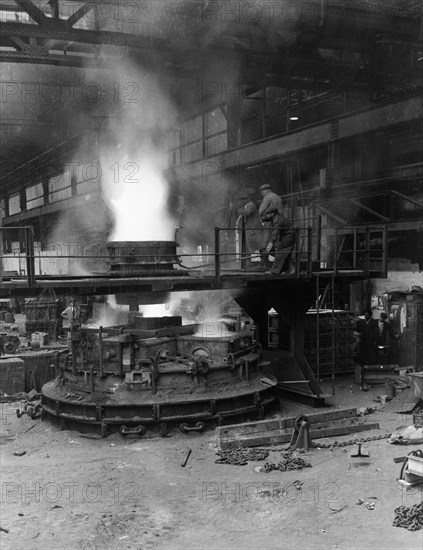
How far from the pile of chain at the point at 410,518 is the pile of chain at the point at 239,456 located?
1.92m

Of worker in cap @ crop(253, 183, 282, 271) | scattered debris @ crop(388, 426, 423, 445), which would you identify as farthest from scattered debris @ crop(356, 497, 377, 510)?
worker in cap @ crop(253, 183, 282, 271)

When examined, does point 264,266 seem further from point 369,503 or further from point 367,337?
point 369,503

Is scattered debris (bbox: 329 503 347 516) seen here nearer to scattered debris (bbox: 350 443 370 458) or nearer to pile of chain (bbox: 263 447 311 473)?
pile of chain (bbox: 263 447 311 473)

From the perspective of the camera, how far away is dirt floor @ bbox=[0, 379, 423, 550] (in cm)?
477

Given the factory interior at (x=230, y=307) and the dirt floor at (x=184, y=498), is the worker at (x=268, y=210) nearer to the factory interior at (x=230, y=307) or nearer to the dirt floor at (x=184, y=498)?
the factory interior at (x=230, y=307)

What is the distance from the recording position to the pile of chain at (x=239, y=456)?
257 inches

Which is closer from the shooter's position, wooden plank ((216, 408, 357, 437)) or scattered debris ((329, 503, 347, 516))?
scattered debris ((329, 503, 347, 516))

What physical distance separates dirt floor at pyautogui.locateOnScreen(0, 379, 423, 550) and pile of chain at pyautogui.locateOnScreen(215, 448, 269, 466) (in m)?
0.11

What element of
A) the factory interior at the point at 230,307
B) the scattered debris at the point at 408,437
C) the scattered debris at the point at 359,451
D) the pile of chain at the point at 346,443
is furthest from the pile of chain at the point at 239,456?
the scattered debris at the point at 408,437

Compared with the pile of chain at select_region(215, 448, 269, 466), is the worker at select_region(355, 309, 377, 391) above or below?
above

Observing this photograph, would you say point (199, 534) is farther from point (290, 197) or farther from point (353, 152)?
point (290, 197)

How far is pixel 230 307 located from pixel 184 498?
375 inches

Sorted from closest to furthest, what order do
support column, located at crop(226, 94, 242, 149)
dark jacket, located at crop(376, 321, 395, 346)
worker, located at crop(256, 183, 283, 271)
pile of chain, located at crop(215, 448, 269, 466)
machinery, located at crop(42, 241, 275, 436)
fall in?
pile of chain, located at crop(215, 448, 269, 466) < machinery, located at crop(42, 241, 275, 436) < worker, located at crop(256, 183, 283, 271) < dark jacket, located at crop(376, 321, 395, 346) < support column, located at crop(226, 94, 242, 149)

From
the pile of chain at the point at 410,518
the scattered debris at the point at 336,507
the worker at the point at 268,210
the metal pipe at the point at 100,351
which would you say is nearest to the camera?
the pile of chain at the point at 410,518
